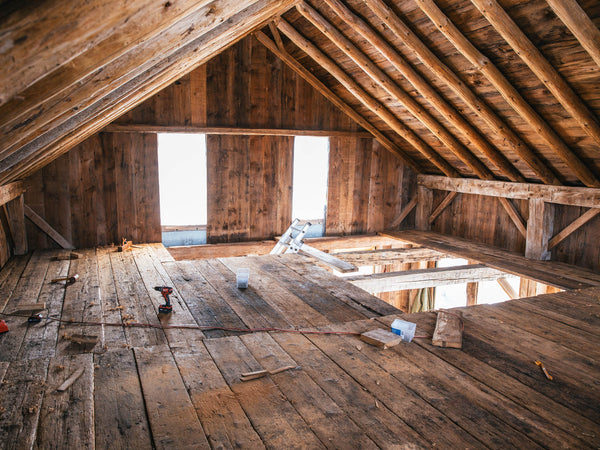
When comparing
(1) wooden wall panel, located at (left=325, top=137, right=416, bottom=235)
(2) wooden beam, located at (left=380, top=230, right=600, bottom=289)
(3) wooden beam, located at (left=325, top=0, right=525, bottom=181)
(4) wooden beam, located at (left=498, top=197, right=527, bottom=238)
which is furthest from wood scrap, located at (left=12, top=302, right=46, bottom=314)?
(4) wooden beam, located at (left=498, top=197, right=527, bottom=238)

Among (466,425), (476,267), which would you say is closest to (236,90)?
(476,267)

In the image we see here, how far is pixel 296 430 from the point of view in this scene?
6.41ft

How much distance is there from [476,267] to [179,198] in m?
4.19

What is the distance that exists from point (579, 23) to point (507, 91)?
104 centimetres

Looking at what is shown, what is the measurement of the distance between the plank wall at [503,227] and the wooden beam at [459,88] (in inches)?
24.5

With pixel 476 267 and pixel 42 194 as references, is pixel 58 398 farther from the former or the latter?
pixel 476 267

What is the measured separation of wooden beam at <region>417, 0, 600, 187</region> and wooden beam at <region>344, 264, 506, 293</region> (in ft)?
5.29

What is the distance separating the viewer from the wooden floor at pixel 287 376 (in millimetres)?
1934

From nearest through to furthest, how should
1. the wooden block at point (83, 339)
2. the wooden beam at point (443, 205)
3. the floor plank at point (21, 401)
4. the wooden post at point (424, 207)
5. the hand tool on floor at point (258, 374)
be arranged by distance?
the floor plank at point (21, 401) < the hand tool on floor at point (258, 374) < the wooden block at point (83, 339) < the wooden beam at point (443, 205) < the wooden post at point (424, 207)

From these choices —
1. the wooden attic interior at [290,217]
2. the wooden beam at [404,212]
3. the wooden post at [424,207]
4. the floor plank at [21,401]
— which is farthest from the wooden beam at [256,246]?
the floor plank at [21,401]

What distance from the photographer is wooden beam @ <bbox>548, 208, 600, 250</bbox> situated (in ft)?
16.6

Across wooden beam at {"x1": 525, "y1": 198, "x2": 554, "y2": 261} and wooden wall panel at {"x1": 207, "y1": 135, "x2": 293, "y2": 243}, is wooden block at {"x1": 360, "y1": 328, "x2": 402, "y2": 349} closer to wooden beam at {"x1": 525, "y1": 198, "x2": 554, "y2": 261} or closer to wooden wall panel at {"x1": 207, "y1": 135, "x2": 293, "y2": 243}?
wooden beam at {"x1": 525, "y1": 198, "x2": 554, "y2": 261}

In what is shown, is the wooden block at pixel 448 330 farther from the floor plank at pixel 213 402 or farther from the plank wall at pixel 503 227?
the plank wall at pixel 503 227

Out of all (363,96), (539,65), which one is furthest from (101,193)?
(539,65)
